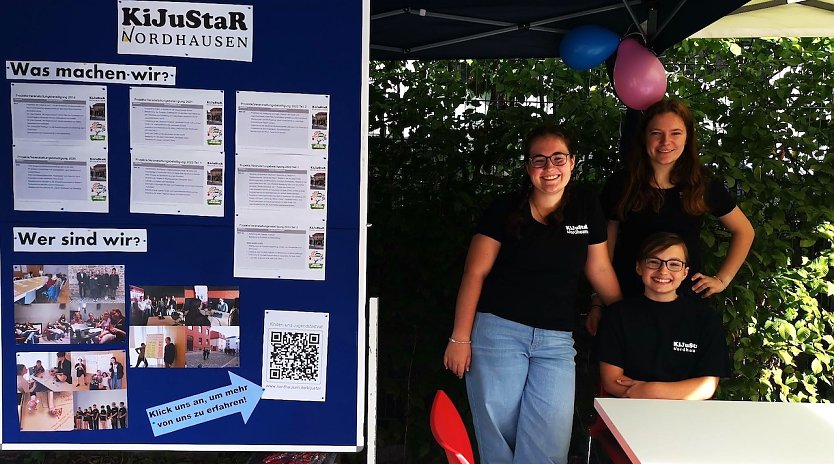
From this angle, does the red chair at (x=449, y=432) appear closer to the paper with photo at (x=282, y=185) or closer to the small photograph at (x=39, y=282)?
the paper with photo at (x=282, y=185)

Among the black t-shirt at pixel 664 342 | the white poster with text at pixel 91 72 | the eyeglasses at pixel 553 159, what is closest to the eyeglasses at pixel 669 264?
the black t-shirt at pixel 664 342

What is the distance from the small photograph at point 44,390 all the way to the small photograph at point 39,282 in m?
0.17

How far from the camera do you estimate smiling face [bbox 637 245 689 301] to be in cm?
224

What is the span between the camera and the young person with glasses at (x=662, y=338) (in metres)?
2.23

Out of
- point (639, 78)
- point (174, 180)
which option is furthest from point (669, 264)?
point (174, 180)

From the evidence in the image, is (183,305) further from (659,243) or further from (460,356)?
(659,243)

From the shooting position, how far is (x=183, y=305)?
2119mm

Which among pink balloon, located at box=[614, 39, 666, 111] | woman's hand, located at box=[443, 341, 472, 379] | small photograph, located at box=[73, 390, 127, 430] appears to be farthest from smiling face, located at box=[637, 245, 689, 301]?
small photograph, located at box=[73, 390, 127, 430]

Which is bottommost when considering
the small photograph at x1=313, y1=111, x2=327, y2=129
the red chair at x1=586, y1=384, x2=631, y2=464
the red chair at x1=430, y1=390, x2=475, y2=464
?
the red chair at x1=586, y1=384, x2=631, y2=464

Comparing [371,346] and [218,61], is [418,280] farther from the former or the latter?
[218,61]

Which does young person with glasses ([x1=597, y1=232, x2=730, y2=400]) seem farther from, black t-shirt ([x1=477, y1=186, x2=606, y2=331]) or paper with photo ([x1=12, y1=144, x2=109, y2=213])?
paper with photo ([x1=12, y1=144, x2=109, y2=213])

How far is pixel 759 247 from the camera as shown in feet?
10.1

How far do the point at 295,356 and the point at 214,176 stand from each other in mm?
581

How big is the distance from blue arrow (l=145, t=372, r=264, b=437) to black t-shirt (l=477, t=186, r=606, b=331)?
0.79 metres
